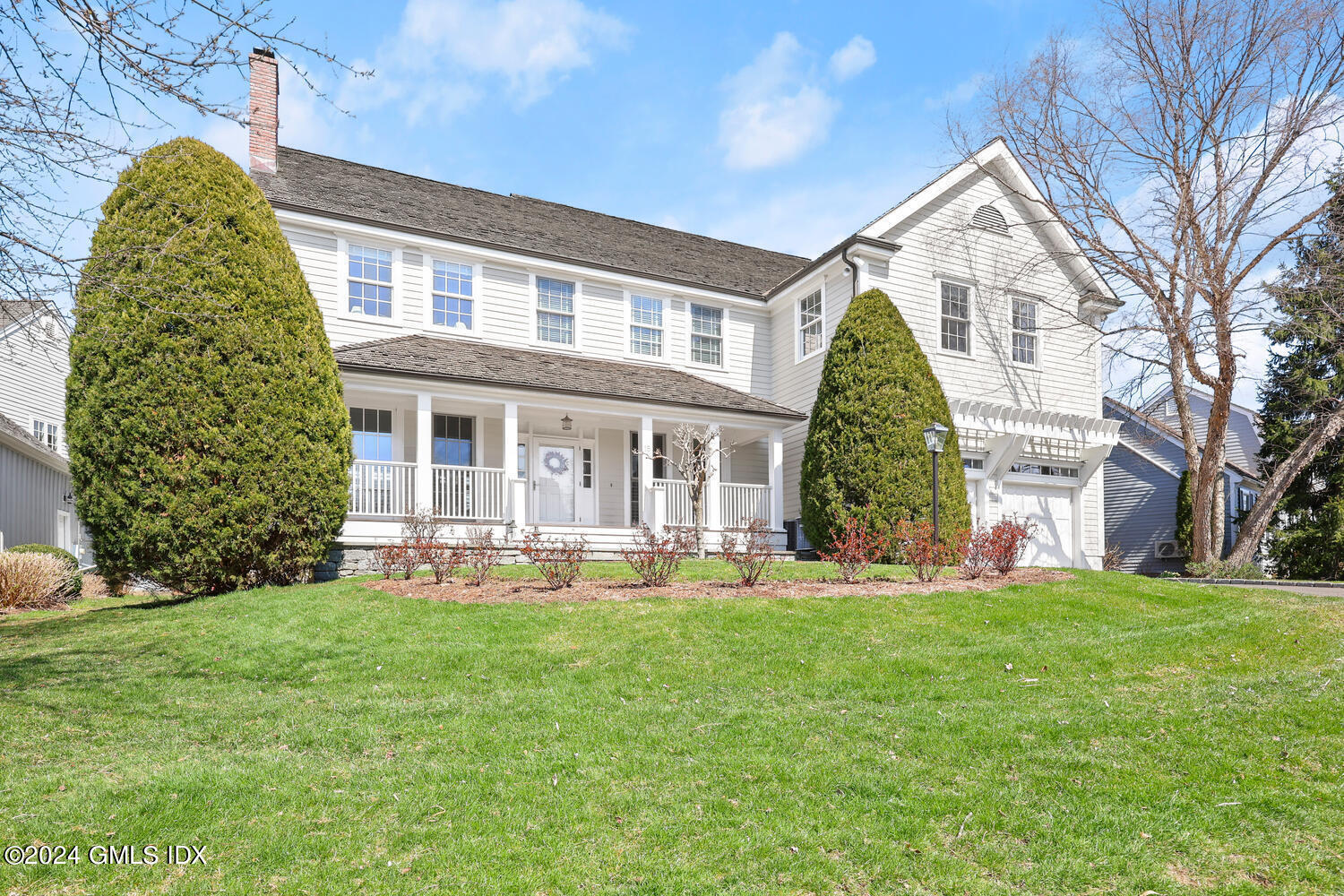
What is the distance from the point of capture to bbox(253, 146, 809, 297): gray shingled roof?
49.8 feet

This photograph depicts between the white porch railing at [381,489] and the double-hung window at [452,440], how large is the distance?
1.82m

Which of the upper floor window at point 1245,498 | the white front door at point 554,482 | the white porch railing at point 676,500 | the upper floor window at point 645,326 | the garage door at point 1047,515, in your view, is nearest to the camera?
the white porch railing at point 676,500

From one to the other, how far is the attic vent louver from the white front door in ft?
32.1

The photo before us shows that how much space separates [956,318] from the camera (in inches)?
666

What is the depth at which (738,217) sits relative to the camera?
22469mm

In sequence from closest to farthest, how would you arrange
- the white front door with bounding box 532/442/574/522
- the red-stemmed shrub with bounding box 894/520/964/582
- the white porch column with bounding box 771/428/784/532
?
1. the red-stemmed shrub with bounding box 894/520/964/582
2. the white porch column with bounding box 771/428/784/532
3. the white front door with bounding box 532/442/574/522

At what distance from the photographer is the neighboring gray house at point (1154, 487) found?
22.9 meters

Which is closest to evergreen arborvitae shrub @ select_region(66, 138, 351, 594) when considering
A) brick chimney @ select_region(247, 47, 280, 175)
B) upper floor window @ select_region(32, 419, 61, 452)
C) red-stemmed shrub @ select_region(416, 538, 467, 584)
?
red-stemmed shrub @ select_region(416, 538, 467, 584)

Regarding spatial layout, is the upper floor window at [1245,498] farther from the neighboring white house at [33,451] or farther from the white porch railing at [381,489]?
the neighboring white house at [33,451]

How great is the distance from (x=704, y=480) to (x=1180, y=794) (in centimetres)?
1094

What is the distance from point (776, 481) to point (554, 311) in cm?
556

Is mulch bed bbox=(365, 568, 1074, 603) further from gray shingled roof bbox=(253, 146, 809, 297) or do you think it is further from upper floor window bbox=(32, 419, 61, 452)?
upper floor window bbox=(32, 419, 61, 452)

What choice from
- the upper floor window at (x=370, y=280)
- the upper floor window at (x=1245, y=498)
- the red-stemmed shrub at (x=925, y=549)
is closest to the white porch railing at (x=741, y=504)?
the red-stemmed shrub at (x=925, y=549)

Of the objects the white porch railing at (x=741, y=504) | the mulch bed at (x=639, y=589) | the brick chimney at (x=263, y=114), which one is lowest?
the mulch bed at (x=639, y=589)
